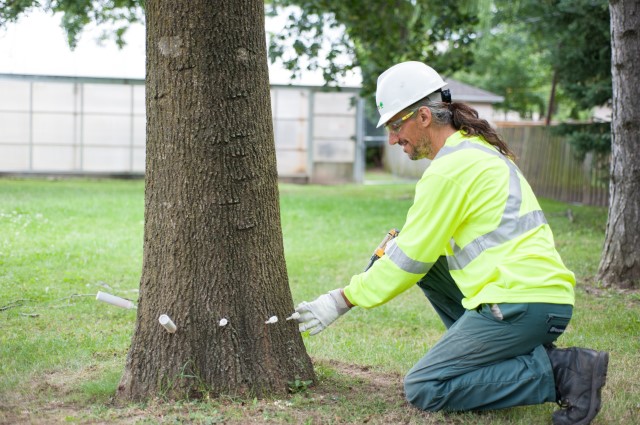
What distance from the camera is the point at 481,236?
3920 mm

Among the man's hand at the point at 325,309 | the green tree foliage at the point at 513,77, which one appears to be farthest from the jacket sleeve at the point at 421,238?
the green tree foliage at the point at 513,77

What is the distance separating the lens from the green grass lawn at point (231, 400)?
4102 millimetres

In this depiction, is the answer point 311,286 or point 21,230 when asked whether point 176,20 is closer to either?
point 311,286

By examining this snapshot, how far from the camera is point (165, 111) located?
4145 millimetres

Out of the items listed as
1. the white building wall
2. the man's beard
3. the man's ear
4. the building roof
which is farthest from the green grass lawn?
the building roof

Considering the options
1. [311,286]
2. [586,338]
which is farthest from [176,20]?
[311,286]

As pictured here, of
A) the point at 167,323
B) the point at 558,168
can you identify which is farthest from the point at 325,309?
the point at 558,168

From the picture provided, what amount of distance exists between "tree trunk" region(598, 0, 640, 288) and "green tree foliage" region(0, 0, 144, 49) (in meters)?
5.55

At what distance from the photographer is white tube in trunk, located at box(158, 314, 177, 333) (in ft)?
13.3

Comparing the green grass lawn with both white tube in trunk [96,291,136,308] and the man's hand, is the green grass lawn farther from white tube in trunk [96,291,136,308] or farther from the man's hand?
white tube in trunk [96,291,136,308]

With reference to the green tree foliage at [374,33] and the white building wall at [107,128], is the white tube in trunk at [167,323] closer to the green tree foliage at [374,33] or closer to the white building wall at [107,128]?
the green tree foliage at [374,33]

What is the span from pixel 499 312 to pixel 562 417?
59 centimetres

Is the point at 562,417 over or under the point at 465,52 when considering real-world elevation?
under

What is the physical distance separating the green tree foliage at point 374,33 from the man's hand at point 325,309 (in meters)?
10.4
